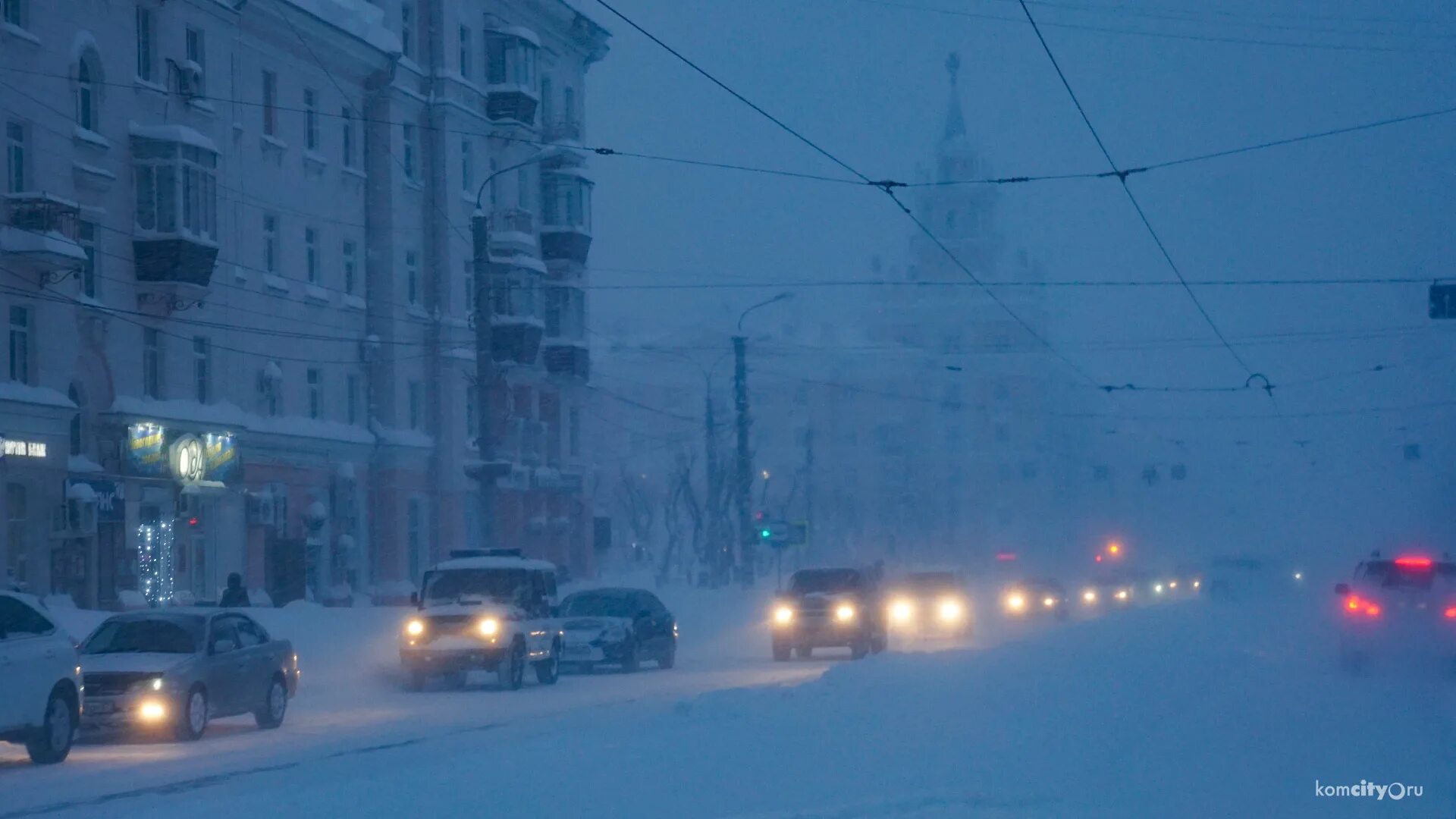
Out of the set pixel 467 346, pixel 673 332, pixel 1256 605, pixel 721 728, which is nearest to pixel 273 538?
pixel 467 346

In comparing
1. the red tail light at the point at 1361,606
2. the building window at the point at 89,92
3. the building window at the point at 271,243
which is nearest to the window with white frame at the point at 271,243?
the building window at the point at 271,243

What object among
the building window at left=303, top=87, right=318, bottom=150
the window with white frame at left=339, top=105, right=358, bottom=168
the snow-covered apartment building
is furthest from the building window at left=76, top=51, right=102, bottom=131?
the window with white frame at left=339, top=105, right=358, bottom=168

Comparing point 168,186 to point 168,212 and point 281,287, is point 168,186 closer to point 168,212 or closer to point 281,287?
point 168,212

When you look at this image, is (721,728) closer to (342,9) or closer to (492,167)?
(342,9)

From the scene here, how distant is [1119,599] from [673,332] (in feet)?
164

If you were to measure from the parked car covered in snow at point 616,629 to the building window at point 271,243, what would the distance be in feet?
48.9

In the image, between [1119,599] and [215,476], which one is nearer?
[215,476]

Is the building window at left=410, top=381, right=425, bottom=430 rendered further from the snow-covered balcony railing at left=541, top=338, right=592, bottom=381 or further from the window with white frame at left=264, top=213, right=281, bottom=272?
the window with white frame at left=264, top=213, right=281, bottom=272

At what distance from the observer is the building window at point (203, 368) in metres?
39.1

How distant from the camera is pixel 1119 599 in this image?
227 feet

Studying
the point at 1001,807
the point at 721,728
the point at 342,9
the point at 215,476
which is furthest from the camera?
the point at 342,9

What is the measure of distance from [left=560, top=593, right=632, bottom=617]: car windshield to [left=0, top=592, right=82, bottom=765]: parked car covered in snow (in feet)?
50.5

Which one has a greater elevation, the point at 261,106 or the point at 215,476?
the point at 261,106

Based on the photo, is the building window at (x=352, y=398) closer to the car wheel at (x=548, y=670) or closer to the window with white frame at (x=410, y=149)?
the window with white frame at (x=410, y=149)
